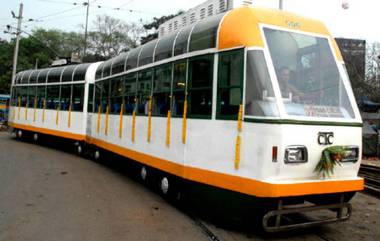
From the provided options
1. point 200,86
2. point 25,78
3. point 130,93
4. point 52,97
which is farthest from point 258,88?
point 25,78

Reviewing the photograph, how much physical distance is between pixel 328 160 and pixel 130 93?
533 cm

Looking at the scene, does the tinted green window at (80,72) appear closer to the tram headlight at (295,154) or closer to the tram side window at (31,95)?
the tram side window at (31,95)

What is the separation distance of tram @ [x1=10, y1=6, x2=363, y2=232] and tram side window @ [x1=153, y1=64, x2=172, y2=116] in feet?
0.06

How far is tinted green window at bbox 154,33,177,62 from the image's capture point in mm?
6965

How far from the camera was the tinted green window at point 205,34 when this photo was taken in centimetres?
576

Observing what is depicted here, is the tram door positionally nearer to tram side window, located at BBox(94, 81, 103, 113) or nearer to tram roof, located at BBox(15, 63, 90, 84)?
tram side window, located at BBox(94, 81, 103, 113)

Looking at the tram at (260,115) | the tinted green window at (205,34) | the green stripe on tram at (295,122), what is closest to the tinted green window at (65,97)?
the tram at (260,115)

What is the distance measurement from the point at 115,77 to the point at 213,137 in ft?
18.1

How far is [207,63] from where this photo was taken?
5.79 m

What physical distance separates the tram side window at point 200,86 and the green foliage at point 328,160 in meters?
1.69

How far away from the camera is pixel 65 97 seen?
15359 millimetres

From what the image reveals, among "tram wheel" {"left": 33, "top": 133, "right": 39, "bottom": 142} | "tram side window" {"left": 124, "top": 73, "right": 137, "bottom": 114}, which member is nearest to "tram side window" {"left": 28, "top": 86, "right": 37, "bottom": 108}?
"tram wheel" {"left": 33, "top": 133, "right": 39, "bottom": 142}

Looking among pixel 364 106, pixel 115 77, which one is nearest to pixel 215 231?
pixel 115 77

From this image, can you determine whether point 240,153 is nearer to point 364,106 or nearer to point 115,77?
point 115,77
